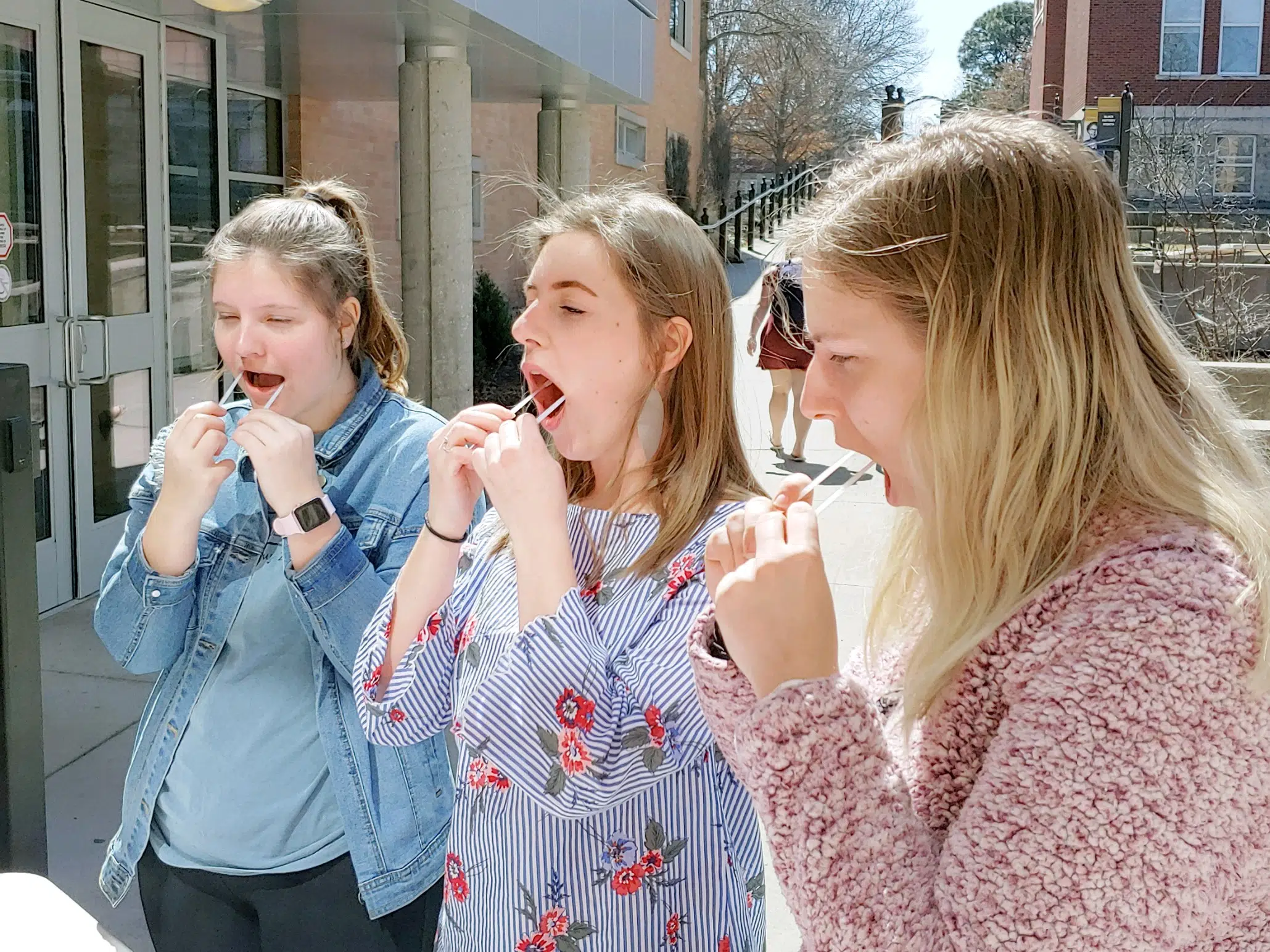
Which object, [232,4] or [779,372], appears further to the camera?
[779,372]

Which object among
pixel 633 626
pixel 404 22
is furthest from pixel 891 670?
pixel 404 22

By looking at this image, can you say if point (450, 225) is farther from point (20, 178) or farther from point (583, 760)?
point (583, 760)

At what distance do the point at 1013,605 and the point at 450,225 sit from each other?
779cm

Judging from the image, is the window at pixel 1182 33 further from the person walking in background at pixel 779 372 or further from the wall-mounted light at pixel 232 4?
the wall-mounted light at pixel 232 4

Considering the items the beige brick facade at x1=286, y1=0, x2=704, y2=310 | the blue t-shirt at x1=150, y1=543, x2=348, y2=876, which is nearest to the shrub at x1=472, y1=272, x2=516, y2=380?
the beige brick facade at x1=286, y1=0, x2=704, y2=310

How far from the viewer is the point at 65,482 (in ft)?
19.5

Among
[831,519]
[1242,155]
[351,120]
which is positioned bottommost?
[831,519]

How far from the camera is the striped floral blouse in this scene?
1.54 metres

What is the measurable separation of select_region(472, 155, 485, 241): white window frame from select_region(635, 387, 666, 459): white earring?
13.7 metres

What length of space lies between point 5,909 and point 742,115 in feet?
129

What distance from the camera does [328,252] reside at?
7.52 feet

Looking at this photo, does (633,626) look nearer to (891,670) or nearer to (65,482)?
(891,670)

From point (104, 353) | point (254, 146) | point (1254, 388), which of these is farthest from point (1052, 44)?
point (104, 353)

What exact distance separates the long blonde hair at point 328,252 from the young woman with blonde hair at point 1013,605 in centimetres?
120
